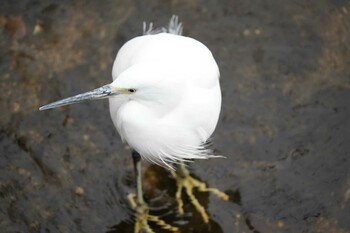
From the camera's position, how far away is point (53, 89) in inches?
132

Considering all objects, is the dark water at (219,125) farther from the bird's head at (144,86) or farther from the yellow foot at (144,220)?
the bird's head at (144,86)

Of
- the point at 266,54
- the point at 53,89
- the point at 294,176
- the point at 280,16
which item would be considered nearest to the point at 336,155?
the point at 294,176

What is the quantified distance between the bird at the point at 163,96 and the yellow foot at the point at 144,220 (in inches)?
19.4

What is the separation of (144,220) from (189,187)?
288mm

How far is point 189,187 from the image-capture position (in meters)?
3.03

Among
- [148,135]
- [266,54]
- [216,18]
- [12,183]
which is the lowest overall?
[12,183]

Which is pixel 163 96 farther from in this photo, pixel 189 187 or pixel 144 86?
pixel 189 187

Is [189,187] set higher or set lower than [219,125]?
lower

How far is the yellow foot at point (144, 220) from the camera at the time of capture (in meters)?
2.93

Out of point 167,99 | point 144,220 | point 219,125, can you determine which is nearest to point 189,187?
point 144,220

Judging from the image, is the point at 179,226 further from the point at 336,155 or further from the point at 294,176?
the point at 336,155

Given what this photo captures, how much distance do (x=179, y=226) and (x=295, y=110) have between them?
0.92m

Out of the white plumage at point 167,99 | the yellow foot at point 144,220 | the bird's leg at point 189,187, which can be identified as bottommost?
the yellow foot at point 144,220

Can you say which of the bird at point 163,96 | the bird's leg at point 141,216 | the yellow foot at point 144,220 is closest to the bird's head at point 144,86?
the bird at point 163,96
